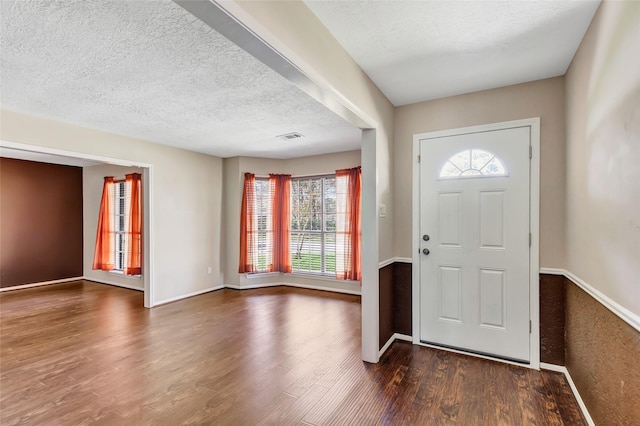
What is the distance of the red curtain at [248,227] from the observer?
548cm

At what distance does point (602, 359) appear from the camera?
66.6 inches

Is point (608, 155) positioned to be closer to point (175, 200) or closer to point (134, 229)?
point (175, 200)

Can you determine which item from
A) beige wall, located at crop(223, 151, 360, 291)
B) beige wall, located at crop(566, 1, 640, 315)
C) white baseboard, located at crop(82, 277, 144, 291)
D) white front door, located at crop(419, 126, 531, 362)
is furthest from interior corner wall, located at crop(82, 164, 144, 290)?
beige wall, located at crop(566, 1, 640, 315)

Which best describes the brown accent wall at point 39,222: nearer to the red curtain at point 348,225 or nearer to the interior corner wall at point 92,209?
the interior corner wall at point 92,209

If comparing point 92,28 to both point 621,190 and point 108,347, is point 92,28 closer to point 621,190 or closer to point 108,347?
point 108,347

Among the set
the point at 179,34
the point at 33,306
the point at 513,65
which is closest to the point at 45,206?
the point at 33,306

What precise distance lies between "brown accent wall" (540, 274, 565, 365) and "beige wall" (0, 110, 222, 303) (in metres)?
4.86

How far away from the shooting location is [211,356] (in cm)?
284

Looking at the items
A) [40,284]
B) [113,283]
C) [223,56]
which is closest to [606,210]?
[223,56]

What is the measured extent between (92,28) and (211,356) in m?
2.74

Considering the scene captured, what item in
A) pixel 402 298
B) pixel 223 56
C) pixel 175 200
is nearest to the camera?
pixel 223 56

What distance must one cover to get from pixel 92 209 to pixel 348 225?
18.5 feet

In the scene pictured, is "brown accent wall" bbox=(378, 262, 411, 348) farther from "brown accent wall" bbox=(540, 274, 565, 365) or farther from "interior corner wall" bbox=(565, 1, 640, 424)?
"interior corner wall" bbox=(565, 1, 640, 424)

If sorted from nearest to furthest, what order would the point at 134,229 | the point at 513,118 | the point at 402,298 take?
the point at 513,118
the point at 402,298
the point at 134,229
